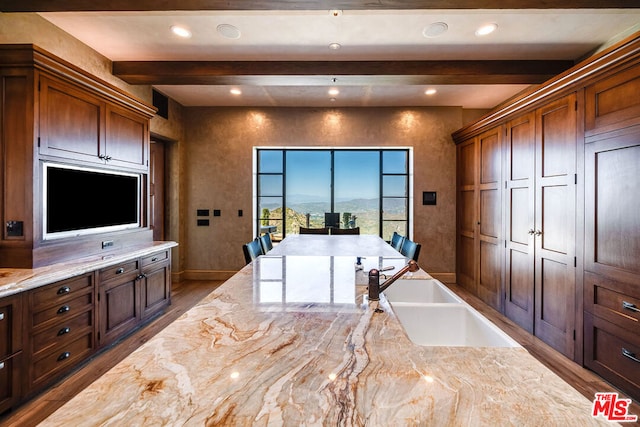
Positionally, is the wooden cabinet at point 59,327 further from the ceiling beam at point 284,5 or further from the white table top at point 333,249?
the ceiling beam at point 284,5

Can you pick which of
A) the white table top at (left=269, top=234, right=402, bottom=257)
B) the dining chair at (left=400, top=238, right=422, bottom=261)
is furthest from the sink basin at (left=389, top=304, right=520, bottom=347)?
the dining chair at (left=400, top=238, right=422, bottom=261)

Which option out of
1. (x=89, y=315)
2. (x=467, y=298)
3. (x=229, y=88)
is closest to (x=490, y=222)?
(x=467, y=298)

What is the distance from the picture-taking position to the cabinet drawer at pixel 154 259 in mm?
2992

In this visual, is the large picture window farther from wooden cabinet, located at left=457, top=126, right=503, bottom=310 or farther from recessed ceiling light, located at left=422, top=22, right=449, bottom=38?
recessed ceiling light, located at left=422, top=22, right=449, bottom=38

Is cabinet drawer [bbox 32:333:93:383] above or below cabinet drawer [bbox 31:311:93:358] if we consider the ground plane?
below

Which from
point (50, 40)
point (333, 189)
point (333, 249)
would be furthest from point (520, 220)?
point (50, 40)

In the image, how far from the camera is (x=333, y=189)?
5.28 meters

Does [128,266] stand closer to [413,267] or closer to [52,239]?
[52,239]

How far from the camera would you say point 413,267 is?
4.40ft

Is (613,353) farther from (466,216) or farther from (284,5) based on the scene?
(284,5)

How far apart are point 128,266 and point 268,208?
108 inches

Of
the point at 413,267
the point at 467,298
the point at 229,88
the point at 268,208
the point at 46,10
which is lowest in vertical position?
the point at 467,298

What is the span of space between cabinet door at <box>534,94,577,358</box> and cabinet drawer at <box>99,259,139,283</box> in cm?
390

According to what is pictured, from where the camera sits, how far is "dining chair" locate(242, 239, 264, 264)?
8.13 ft
